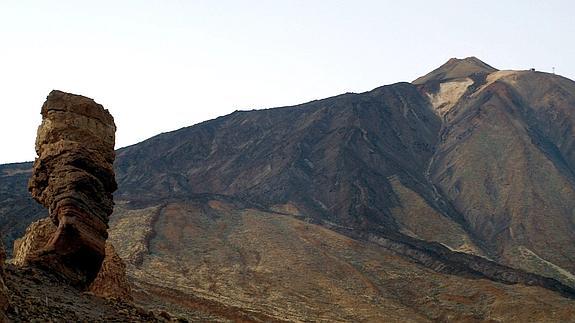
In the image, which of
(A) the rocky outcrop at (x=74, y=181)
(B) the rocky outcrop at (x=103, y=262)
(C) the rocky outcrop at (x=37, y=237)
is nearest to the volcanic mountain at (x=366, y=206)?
(B) the rocky outcrop at (x=103, y=262)

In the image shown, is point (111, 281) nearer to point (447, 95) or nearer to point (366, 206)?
point (366, 206)

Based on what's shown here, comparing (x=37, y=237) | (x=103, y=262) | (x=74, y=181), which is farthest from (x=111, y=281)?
(x=74, y=181)

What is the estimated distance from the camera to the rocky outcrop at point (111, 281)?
21984mm

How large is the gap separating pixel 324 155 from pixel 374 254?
57.6 metres

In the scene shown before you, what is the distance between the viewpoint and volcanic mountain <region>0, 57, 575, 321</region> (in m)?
57.3

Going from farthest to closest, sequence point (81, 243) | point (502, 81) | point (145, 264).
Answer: point (502, 81) → point (145, 264) → point (81, 243)

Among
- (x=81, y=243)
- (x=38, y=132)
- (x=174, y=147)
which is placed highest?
(x=174, y=147)

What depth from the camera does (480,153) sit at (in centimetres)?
13275

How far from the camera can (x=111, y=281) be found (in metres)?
23.1

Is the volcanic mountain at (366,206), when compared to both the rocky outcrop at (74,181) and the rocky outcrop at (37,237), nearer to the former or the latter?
the rocky outcrop at (37,237)

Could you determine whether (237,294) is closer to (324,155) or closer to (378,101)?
(324,155)

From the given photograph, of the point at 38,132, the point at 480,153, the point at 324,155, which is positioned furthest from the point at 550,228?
the point at 38,132

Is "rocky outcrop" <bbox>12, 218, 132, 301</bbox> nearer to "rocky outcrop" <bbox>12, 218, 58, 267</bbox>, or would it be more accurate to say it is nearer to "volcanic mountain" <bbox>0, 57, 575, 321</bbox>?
"rocky outcrop" <bbox>12, 218, 58, 267</bbox>

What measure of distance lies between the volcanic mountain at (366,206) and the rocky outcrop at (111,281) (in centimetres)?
1423
